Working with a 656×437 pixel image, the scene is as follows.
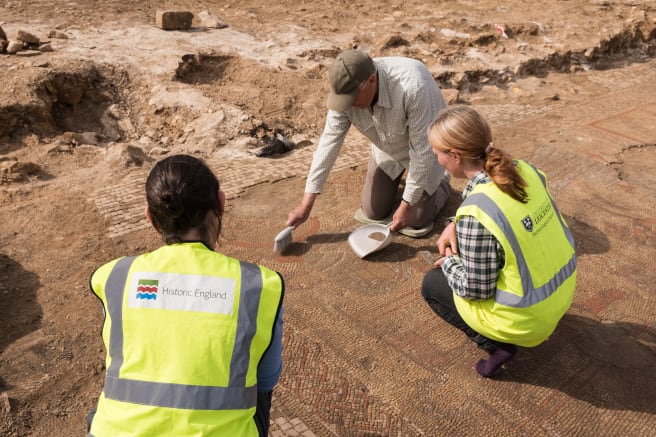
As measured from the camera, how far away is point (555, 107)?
7168mm

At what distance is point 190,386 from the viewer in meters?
1.58

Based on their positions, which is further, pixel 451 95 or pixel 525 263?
pixel 451 95

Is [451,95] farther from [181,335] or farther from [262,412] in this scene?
[181,335]

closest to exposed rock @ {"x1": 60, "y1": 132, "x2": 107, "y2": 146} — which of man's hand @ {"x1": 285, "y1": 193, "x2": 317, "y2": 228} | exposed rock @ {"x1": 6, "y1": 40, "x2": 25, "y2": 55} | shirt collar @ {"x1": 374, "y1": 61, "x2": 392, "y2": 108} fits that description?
exposed rock @ {"x1": 6, "y1": 40, "x2": 25, "y2": 55}

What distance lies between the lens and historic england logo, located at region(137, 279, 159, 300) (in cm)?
163

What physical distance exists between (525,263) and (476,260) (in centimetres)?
21

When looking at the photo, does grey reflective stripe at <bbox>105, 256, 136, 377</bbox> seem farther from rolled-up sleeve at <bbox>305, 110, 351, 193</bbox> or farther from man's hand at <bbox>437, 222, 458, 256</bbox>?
rolled-up sleeve at <bbox>305, 110, 351, 193</bbox>

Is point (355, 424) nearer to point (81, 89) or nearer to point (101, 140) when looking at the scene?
point (101, 140)

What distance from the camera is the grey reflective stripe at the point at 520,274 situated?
2.35m

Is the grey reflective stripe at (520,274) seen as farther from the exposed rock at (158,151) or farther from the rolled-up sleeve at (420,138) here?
the exposed rock at (158,151)

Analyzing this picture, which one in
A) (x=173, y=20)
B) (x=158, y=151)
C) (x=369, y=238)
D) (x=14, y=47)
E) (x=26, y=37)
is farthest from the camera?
(x=173, y=20)

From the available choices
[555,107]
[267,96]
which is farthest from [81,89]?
[555,107]

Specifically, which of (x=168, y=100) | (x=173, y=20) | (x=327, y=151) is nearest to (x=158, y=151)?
(x=168, y=100)

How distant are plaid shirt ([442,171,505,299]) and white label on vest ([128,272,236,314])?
47.9 inches
